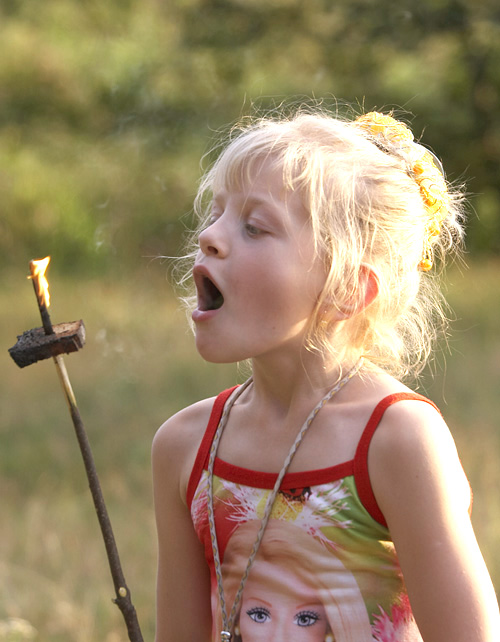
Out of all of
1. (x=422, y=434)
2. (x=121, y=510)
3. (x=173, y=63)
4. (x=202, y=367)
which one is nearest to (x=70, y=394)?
(x=422, y=434)

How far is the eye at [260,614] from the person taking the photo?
1329 millimetres

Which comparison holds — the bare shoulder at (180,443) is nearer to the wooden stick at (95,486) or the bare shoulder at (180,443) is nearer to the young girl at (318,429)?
the young girl at (318,429)

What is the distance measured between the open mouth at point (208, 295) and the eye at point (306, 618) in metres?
0.44

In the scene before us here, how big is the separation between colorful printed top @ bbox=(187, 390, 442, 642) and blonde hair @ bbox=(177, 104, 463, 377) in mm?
184

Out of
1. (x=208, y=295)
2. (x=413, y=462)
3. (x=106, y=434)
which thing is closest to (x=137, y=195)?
(x=106, y=434)

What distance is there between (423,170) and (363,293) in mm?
231

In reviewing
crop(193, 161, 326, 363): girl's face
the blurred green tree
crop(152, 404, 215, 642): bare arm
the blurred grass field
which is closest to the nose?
crop(193, 161, 326, 363): girl's face

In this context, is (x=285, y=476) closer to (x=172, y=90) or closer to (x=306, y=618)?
(x=306, y=618)

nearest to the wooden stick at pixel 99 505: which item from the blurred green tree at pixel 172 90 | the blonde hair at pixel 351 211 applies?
the blonde hair at pixel 351 211

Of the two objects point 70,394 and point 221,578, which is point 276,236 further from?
point 221,578

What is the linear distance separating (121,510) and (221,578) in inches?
87.4

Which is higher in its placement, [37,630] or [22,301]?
[22,301]

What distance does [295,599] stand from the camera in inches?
51.6

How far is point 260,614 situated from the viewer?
133cm
